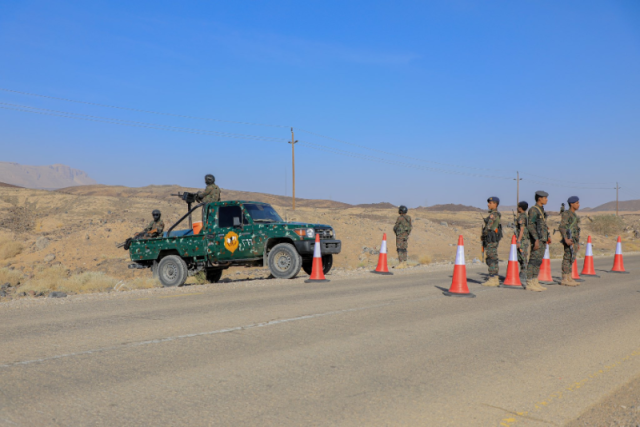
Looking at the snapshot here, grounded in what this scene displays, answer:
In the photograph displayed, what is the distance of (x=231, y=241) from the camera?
1345cm

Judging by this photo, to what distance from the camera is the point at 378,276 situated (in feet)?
49.5

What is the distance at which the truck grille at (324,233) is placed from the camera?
46.0ft

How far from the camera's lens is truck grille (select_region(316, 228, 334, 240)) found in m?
14.0

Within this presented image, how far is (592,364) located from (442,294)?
17.3ft

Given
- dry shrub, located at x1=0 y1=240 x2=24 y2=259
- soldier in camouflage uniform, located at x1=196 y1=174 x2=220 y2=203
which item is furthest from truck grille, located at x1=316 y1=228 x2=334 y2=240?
dry shrub, located at x1=0 y1=240 x2=24 y2=259

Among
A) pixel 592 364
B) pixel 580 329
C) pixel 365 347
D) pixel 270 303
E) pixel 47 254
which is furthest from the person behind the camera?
pixel 47 254

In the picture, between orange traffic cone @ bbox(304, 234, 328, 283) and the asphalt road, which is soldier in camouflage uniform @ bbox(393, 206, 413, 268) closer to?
orange traffic cone @ bbox(304, 234, 328, 283)

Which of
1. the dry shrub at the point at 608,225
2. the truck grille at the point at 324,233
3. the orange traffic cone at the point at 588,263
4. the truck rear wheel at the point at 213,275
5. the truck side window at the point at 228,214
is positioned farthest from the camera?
the dry shrub at the point at 608,225

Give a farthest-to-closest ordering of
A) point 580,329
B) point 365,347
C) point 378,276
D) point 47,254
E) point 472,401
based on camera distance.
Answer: point 47,254 → point 378,276 → point 580,329 → point 365,347 → point 472,401

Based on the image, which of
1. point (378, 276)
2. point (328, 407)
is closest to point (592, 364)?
point (328, 407)

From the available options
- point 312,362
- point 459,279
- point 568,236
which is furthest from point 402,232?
point 312,362

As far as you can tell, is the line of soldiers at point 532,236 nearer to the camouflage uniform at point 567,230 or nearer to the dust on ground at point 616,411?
the camouflage uniform at point 567,230

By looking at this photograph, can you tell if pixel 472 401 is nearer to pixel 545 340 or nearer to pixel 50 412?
pixel 545 340

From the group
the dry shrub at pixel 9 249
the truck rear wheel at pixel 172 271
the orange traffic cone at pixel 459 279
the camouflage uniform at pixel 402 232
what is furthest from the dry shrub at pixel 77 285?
the dry shrub at pixel 9 249
